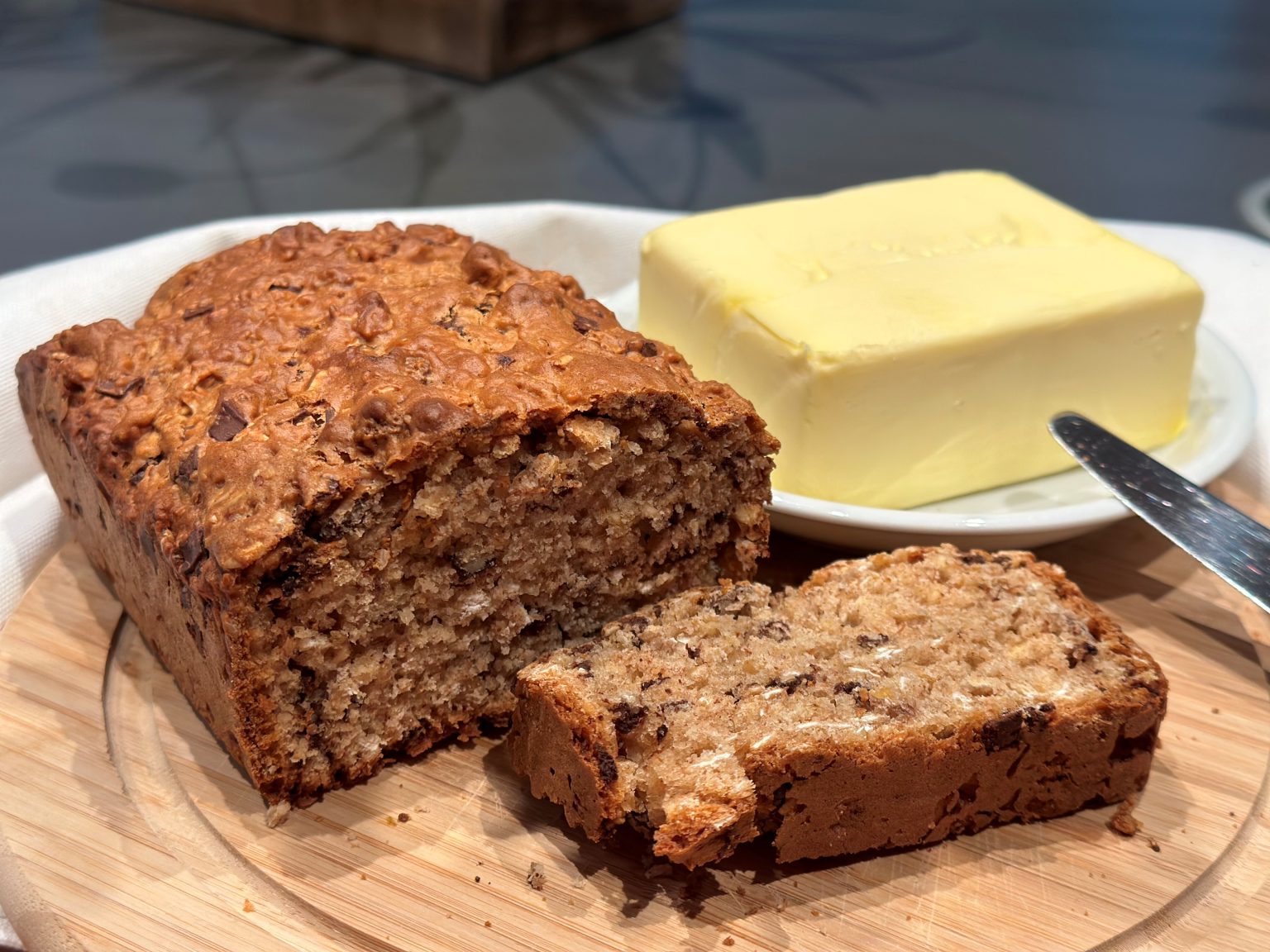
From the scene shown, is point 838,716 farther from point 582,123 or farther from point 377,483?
point 582,123

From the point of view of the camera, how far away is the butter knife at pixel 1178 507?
2660 mm

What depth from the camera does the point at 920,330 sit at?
2.92m

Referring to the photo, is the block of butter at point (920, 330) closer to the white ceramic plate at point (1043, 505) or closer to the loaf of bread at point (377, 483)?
the white ceramic plate at point (1043, 505)

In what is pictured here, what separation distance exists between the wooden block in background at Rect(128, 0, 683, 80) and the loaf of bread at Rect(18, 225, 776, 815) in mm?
3965

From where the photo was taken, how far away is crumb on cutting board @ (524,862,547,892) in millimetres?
2271

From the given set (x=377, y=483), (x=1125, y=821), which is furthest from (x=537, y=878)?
(x=1125, y=821)

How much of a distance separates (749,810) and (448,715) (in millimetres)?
730

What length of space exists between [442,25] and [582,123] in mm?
897

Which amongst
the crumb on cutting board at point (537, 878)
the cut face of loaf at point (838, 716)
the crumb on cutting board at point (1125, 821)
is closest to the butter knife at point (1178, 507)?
the cut face of loaf at point (838, 716)

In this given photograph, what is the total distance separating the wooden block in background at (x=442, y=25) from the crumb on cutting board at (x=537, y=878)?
498cm

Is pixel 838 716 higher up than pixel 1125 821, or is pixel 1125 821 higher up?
pixel 838 716

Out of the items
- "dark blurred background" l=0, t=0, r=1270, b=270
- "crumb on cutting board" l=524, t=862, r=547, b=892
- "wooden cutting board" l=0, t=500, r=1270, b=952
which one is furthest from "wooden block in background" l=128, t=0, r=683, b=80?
"crumb on cutting board" l=524, t=862, r=547, b=892

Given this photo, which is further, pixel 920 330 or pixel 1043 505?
pixel 1043 505

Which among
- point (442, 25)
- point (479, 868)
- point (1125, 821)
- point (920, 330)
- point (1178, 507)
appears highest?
point (920, 330)
